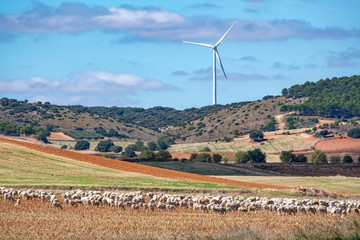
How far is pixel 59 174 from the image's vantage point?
66.9m

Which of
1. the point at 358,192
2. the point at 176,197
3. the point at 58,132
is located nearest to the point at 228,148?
the point at 58,132

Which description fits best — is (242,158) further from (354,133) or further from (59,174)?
(59,174)

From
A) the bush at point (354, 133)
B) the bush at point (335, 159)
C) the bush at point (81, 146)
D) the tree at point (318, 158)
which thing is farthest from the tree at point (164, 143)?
the bush at point (335, 159)

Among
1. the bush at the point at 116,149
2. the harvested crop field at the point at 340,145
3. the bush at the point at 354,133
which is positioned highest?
the bush at the point at 354,133

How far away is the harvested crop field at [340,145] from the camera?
144 metres

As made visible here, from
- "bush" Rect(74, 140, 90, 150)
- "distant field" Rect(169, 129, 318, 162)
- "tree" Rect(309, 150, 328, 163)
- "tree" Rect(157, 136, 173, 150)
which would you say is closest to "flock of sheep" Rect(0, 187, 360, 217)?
"tree" Rect(309, 150, 328, 163)

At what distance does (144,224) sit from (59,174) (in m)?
35.7

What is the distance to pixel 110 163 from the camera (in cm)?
8262

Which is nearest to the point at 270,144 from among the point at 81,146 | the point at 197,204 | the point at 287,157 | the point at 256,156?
the point at 287,157

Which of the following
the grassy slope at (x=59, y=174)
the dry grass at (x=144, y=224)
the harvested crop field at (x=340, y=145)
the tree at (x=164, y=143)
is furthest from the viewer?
the tree at (x=164, y=143)

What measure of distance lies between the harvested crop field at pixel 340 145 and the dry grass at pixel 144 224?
10849 cm

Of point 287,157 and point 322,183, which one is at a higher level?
point 287,157

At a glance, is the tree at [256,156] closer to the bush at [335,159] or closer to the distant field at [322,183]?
the bush at [335,159]

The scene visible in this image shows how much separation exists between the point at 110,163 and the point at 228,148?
3407 inches
